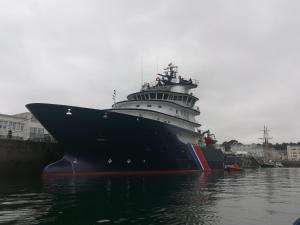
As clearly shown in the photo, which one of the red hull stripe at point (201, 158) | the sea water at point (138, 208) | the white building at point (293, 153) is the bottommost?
the sea water at point (138, 208)

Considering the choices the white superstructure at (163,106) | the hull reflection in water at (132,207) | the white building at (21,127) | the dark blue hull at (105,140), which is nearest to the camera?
the hull reflection in water at (132,207)

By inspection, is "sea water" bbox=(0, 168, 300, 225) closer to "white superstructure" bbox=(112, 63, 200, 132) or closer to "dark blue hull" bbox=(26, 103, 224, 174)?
"dark blue hull" bbox=(26, 103, 224, 174)

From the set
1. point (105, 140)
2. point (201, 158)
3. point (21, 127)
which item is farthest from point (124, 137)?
point (21, 127)

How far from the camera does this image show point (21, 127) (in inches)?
1656

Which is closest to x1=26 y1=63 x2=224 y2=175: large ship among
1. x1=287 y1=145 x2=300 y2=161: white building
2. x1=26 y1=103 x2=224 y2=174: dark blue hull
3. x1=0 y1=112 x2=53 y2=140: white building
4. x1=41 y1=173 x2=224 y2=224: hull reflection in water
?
x1=26 y1=103 x2=224 y2=174: dark blue hull

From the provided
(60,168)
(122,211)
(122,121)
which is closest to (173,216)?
(122,211)

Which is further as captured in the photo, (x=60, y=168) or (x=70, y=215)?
(x=60, y=168)

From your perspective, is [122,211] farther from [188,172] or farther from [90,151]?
[188,172]

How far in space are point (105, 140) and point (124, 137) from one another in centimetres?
167

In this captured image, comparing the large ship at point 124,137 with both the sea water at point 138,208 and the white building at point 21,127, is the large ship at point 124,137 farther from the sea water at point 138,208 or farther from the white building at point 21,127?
the white building at point 21,127

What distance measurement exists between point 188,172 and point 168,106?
24.8ft

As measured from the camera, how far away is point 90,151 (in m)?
28.4

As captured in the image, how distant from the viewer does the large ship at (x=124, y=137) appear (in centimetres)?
2698

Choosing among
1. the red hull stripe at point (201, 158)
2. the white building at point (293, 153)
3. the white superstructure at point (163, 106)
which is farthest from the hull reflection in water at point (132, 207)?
the white building at point (293, 153)
